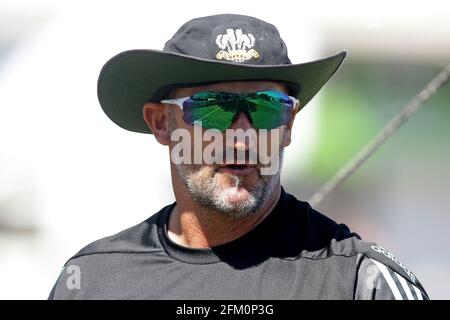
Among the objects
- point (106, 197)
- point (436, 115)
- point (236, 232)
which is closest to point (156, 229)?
point (236, 232)

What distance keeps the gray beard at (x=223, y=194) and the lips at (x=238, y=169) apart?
22 mm

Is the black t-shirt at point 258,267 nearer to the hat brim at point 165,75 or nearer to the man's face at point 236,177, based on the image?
the man's face at point 236,177

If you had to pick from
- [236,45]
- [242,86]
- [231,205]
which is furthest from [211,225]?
[236,45]

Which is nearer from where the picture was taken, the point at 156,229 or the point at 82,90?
the point at 156,229

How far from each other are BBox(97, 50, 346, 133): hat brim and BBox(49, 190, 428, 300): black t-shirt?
1.32ft

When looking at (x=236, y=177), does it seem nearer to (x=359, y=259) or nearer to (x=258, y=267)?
(x=258, y=267)

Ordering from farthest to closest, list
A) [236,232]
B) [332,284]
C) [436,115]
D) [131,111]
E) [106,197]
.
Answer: [436,115] → [106,197] → [131,111] → [236,232] → [332,284]

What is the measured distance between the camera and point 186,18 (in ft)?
21.9

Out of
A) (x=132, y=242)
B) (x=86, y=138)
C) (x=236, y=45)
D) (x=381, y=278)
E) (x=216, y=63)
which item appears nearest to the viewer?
(x=381, y=278)

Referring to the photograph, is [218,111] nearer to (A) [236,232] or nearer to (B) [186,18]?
(A) [236,232]

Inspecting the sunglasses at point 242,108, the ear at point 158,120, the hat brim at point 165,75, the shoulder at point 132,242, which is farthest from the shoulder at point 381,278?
the ear at point 158,120

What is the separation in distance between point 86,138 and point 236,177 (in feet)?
12.2

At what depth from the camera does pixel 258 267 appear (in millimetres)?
2965
